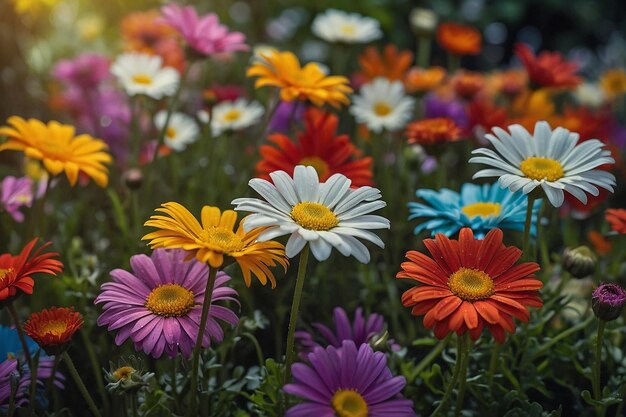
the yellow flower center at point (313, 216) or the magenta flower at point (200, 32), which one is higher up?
the magenta flower at point (200, 32)

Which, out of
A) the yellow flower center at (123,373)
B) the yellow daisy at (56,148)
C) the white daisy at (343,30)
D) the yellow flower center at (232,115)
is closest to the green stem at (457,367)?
the yellow flower center at (123,373)

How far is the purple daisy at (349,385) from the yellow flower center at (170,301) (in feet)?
0.74

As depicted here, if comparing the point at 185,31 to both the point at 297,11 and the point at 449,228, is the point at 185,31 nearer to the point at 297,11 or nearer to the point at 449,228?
the point at 449,228

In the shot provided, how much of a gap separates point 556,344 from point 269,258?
61cm

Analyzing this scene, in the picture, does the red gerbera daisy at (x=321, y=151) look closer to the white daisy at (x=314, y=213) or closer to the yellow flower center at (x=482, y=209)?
the yellow flower center at (x=482, y=209)

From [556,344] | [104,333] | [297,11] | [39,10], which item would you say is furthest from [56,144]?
[297,11]

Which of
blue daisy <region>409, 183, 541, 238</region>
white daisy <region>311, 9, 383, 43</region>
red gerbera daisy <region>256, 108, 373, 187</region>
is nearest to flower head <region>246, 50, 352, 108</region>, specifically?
red gerbera daisy <region>256, 108, 373, 187</region>

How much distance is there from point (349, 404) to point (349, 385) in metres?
0.03

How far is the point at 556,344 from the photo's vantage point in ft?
A: 4.58

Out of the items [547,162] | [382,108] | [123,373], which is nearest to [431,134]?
[547,162]

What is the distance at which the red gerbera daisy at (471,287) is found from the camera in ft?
3.40

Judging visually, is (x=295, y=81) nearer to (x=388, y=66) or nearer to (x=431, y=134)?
(x=431, y=134)

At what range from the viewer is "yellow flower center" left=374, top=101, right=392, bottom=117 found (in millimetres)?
1983

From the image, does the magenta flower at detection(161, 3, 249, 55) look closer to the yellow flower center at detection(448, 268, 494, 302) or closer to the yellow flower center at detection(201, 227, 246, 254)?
the yellow flower center at detection(201, 227, 246, 254)
